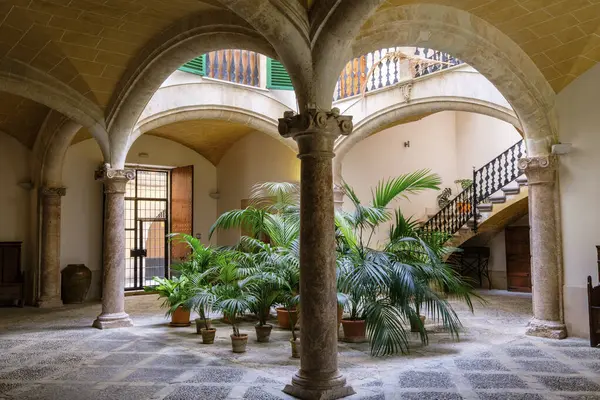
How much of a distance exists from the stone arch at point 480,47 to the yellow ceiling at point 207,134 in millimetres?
6839

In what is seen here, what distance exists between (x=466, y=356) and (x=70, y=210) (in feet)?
30.0

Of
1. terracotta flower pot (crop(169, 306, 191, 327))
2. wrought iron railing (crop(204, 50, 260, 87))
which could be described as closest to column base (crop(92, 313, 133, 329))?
terracotta flower pot (crop(169, 306, 191, 327))

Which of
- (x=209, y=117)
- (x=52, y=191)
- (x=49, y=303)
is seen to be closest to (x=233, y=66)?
(x=209, y=117)

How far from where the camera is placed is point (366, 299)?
5.93m

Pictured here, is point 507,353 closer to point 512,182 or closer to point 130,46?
point 130,46

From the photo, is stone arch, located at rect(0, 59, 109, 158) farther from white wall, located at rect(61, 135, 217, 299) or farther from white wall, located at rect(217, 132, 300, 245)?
white wall, located at rect(217, 132, 300, 245)

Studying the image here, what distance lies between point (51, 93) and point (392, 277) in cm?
547

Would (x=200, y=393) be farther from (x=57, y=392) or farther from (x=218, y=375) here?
(x=57, y=392)

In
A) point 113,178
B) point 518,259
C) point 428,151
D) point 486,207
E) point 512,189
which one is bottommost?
point 518,259

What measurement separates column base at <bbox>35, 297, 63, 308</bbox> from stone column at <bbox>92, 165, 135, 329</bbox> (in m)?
3.21

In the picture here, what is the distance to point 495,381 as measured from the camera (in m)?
4.78

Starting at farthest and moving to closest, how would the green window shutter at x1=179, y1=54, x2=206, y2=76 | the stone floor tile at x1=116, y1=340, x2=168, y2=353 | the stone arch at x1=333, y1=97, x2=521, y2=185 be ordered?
the green window shutter at x1=179, y1=54, x2=206, y2=76 → the stone arch at x1=333, y1=97, x2=521, y2=185 → the stone floor tile at x1=116, y1=340, x2=168, y2=353

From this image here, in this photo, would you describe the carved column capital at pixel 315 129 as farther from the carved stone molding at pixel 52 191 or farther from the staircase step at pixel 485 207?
the carved stone molding at pixel 52 191

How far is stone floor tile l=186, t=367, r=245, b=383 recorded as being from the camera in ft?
16.1
